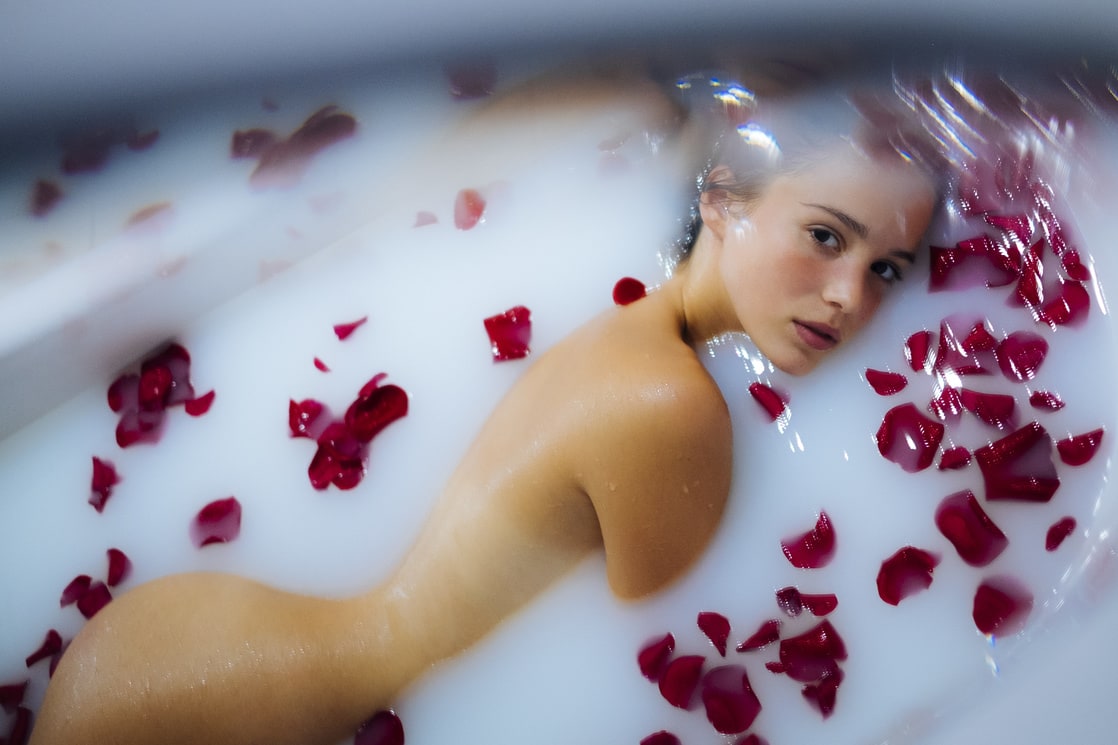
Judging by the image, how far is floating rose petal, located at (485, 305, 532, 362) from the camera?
33.5 inches

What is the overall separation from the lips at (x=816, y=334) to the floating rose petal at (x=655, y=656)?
0.30 meters

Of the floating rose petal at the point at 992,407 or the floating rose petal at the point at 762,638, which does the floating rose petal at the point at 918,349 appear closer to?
the floating rose petal at the point at 992,407

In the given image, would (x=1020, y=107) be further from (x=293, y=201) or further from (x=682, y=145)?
(x=293, y=201)

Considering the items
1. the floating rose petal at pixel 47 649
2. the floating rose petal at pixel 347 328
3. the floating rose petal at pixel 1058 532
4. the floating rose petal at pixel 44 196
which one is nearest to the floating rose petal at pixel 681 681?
the floating rose petal at pixel 1058 532

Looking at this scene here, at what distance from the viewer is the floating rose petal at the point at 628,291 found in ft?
2.80

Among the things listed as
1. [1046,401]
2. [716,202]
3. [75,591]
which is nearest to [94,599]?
[75,591]

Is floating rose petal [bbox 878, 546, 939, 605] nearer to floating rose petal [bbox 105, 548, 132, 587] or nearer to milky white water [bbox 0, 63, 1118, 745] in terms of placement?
milky white water [bbox 0, 63, 1118, 745]

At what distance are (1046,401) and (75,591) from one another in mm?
945

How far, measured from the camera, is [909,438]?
81cm

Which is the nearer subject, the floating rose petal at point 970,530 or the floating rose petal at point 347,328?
the floating rose petal at point 970,530

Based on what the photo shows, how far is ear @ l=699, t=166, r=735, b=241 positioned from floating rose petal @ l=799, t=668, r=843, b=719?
16.5 inches

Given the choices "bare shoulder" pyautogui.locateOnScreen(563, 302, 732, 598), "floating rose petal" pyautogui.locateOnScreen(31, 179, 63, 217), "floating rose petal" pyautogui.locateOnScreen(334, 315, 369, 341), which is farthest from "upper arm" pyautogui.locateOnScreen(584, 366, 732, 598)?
"floating rose petal" pyautogui.locateOnScreen(31, 179, 63, 217)

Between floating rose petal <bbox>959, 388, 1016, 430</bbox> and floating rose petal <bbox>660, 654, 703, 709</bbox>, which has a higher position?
floating rose petal <bbox>959, 388, 1016, 430</bbox>

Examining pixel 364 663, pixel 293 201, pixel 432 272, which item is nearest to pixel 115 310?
pixel 293 201
